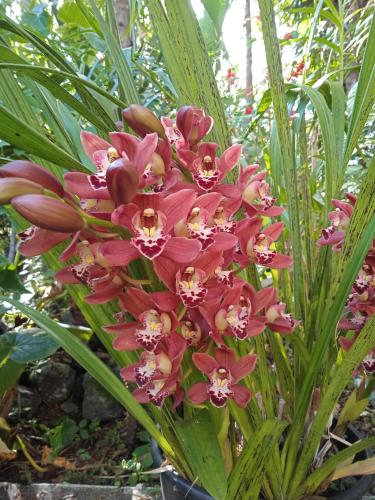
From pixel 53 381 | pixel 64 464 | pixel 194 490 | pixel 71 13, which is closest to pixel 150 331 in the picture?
pixel 194 490

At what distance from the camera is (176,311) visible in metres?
0.37

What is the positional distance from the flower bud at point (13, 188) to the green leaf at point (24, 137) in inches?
1.2

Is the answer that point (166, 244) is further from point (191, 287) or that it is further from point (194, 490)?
point (194, 490)

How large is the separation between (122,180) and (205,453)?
256 millimetres

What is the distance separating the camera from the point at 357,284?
48 cm

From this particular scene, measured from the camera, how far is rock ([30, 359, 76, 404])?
1.13 metres

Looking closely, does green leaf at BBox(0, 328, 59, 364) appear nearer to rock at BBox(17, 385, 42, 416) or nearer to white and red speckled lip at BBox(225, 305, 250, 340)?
rock at BBox(17, 385, 42, 416)

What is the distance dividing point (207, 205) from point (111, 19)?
0.30 meters

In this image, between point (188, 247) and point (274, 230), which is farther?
point (274, 230)

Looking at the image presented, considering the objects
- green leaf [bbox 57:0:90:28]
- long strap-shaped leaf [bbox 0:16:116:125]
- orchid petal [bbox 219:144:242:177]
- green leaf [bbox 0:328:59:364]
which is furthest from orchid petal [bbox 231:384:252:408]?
green leaf [bbox 57:0:90:28]

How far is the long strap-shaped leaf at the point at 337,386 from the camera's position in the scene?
0.39 m

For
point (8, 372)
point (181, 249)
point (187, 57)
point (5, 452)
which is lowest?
point (5, 452)

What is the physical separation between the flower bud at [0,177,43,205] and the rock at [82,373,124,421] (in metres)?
0.92

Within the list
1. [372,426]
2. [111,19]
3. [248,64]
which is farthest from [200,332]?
[248,64]
